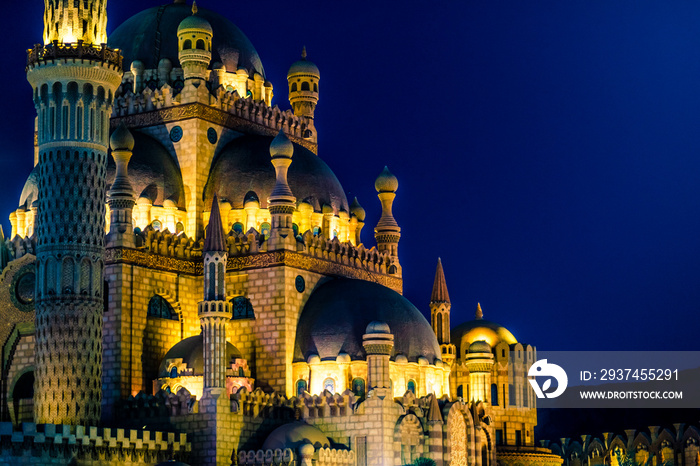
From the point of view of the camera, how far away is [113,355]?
53.2m

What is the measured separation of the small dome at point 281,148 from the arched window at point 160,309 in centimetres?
676

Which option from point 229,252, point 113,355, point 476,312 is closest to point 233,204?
point 229,252

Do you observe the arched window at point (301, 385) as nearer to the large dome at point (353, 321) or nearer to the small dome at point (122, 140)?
the large dome at point (353, 321)

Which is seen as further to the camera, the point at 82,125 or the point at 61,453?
the point at 82,125

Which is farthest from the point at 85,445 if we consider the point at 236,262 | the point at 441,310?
the point at 441,310

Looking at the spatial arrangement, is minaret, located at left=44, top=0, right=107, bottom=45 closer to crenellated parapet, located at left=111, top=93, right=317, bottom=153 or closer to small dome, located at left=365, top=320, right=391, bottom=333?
crenellated parapet, located at left=111, top=93, right=317, bottom=153

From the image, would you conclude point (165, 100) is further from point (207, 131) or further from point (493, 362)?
point (493, 362)

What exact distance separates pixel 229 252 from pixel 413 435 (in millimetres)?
9821

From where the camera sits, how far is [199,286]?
5659 cm

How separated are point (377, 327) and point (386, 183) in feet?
37.1

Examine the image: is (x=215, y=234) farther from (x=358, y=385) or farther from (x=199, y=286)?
(x=358, y=385)

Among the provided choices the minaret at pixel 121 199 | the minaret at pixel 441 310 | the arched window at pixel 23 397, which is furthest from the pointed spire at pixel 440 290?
the arched window at pixel 23 397

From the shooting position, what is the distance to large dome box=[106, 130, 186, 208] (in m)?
56.8

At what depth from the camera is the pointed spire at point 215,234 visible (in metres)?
52.0
